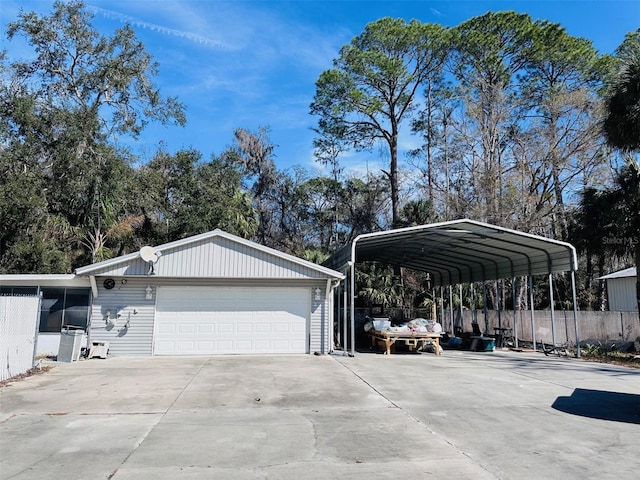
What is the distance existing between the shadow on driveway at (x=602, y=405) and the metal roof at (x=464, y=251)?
6002 mm

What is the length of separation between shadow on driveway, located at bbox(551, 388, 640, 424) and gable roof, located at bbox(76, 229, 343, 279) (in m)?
7.22

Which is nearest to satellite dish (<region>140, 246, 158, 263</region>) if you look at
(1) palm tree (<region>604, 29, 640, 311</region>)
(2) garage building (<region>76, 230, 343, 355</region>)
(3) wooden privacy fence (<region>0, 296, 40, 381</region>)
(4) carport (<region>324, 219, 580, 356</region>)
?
(2) garage building (<region>76, 230, 343, 355</region>)

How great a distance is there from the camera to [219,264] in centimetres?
1329

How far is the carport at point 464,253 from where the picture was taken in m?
13.4

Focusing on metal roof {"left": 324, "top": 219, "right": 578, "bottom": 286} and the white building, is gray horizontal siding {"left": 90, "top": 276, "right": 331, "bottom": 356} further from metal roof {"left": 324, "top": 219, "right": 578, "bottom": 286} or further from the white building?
metal roof {"left": 324, "top": 219, "right": 578, "bottom": 286}

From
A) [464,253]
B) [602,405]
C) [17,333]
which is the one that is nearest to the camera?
[602,405]

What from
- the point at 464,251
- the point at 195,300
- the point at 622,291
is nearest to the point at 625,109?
the point at 464,251

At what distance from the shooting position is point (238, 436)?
519 centimetres

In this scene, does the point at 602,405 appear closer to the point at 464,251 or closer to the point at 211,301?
the point at 211,301

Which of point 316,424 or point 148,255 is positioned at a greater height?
point 148,255

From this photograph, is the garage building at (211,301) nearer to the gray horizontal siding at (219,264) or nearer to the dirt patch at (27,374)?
the gray horizontal siding at (219,264)

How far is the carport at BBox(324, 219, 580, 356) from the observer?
13414 millimetres

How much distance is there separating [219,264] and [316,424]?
27.1ft

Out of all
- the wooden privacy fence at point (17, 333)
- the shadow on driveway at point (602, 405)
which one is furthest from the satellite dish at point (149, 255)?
the shadow on driveway at point (602, 405)
